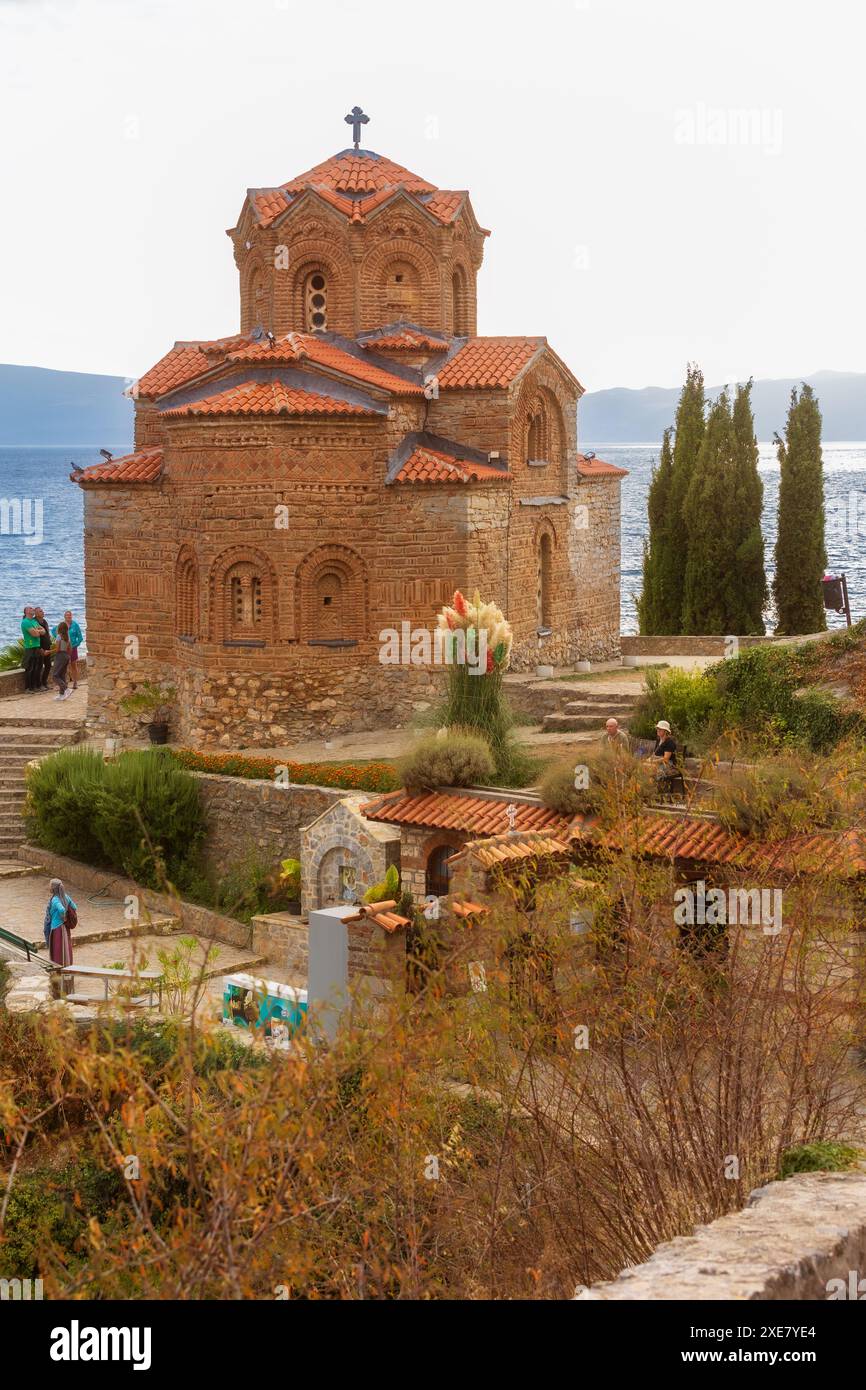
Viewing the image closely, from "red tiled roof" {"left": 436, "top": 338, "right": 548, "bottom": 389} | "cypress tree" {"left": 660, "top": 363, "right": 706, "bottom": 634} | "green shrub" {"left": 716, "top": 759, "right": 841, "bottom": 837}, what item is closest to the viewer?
"green shrub" {"left": 716, "top": 759, "right": 841, "bottom": 837}

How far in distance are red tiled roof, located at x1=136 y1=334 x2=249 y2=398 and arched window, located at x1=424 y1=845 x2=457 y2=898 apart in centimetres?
1335

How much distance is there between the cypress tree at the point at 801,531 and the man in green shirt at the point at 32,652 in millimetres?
17016

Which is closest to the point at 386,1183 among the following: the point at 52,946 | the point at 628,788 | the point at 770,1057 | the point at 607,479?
the point at 770,1057

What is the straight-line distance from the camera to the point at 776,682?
2425cm

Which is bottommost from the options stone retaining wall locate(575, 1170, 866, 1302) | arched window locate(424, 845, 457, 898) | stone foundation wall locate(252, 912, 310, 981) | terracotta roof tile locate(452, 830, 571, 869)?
stone foundation wall locate(252, 912, 310, 981)

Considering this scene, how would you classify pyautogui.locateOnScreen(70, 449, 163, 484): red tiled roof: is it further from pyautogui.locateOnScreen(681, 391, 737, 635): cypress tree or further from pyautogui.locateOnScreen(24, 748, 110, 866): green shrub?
pyautogui.locateOnScreen(681, 391, 737, 635): cypress tree

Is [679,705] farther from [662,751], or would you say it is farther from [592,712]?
[592,712]

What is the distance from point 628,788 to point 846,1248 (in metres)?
8.79

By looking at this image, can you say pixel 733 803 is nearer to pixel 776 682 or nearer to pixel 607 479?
pixel 776 682

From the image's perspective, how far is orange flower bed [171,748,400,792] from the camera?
25.9 meters

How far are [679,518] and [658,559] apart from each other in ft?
3.73

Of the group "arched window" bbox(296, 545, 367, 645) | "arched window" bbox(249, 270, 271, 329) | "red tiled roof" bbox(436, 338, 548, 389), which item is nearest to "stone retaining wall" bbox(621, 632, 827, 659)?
"red tiled roof" bbox(436, 338, 548, 389)

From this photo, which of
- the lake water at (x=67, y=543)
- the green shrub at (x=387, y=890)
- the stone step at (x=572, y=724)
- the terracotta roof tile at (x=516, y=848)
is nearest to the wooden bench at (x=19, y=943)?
the green shrub at (x=387, y=890)
